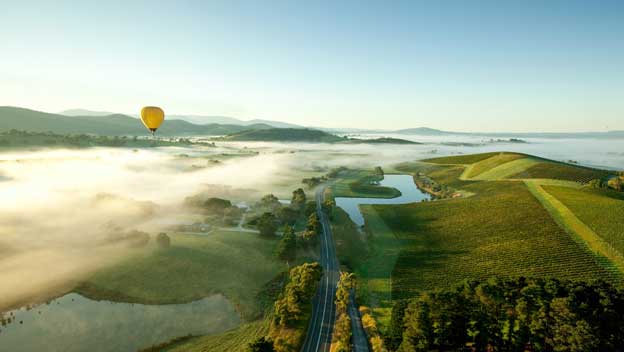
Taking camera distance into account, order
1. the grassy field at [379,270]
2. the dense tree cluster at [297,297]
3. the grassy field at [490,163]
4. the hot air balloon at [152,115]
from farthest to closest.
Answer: the grassy field at [490,163]
the hot air balloon at [152,115]
the grassy field at [379,270]
the dense tree cluster at [297,297]

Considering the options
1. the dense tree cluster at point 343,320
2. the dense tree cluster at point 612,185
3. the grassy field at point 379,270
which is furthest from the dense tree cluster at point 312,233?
the dense tree cluster at point 612,185

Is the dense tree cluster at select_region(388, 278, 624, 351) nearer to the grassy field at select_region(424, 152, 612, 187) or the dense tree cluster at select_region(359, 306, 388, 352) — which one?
the dense tree cluster at select_region(359, 306, 388, 352)

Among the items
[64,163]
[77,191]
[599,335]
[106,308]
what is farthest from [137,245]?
[64,163]

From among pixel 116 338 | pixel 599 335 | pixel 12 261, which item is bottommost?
pixel 116 338

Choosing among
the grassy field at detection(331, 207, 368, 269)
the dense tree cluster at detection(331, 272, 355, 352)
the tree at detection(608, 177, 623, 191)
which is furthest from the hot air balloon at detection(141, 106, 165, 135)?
A: the tree at detection(608, 177, 623, 191)

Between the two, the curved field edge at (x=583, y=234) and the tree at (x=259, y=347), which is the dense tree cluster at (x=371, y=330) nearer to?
the tree at (x=259, y=347)

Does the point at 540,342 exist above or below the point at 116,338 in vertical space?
above

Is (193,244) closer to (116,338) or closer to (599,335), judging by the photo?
(116,338)

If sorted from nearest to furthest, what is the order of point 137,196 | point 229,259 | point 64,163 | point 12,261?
point 12,261 < point 229,259 < point 137,196 < point 64,163
